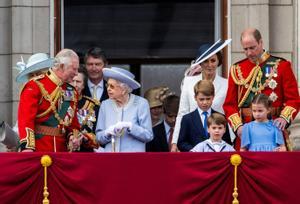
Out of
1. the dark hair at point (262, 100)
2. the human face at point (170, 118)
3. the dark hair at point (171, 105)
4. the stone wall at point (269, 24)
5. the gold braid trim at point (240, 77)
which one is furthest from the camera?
the stone wall at point (269, 24)

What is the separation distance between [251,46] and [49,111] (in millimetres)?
1950

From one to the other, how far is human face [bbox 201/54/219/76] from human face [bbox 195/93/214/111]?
0.59 metres

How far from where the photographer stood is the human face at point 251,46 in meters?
15.5

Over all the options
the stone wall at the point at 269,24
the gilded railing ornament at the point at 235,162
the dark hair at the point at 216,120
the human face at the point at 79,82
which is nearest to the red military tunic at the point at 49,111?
the human face at the point at 79,82

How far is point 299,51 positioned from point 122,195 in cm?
433

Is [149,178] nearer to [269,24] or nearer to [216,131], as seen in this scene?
[216,131]

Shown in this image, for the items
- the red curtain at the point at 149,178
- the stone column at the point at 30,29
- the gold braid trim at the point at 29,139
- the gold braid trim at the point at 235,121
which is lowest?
the red curtain at the point at 149,178

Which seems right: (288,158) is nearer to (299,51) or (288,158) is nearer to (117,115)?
(117,115)

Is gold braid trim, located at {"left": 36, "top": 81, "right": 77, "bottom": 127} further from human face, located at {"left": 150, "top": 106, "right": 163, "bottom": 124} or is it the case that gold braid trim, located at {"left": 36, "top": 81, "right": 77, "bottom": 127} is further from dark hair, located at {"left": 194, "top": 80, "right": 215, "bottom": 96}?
Answer: human face, located at {"left": 150, "top": 106, "right": 163, "bottom": 124}

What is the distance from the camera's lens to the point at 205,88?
51.0 ft

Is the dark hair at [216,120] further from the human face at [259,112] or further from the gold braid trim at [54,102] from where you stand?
the gold braid trim at [54,102]

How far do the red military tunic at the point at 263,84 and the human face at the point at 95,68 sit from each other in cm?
155

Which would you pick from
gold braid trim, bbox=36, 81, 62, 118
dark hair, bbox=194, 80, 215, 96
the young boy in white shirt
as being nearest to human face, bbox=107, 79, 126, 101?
gold braid trim, bbox=36, 81, 62, 118

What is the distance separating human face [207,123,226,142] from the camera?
15.1 m
